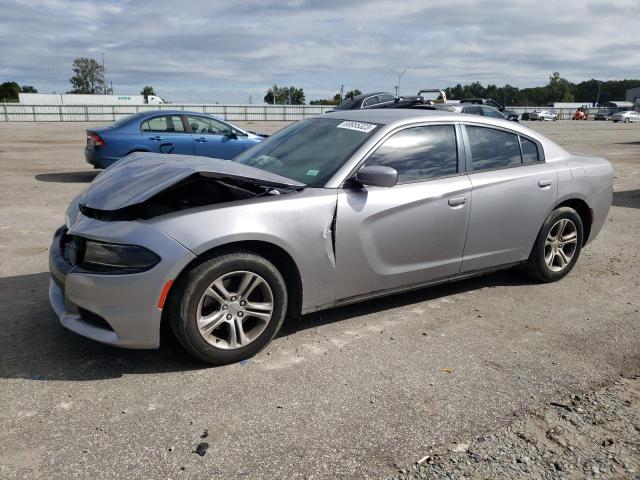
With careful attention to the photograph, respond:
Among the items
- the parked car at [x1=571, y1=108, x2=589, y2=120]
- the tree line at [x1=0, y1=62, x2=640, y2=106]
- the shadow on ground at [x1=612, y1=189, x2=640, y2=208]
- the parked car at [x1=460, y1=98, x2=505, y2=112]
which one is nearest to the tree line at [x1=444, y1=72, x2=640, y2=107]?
the tree line at [x1=0, y1=62, x2=640, y2=106]

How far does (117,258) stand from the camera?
3.18 m

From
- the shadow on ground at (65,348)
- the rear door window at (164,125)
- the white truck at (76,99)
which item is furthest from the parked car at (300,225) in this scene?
the white truck at (76,99)

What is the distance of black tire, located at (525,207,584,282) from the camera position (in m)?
4.96

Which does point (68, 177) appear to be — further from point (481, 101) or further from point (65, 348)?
point (481, 101)

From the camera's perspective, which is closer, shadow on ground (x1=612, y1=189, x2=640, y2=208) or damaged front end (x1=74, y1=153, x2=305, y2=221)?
damaged front end (x1=74, y1=153, x2=305, y2=221)

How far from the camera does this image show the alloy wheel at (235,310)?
3357 mm

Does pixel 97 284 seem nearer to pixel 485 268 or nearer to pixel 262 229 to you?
pixel 262 229

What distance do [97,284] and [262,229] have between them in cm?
100

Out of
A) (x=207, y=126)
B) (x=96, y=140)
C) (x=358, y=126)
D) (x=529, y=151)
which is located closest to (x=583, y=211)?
(x=529, y=151)

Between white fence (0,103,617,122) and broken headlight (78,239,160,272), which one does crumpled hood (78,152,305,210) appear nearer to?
broken headlight (78,239,160,272)

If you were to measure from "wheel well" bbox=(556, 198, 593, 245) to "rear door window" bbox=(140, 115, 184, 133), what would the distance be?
810cm

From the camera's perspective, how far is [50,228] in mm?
6996

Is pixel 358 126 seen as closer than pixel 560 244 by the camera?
Answer: Yes

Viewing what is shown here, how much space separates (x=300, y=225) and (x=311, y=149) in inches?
36.7
